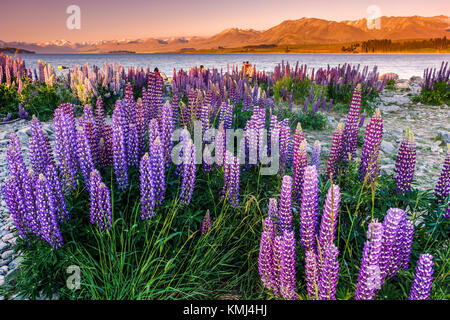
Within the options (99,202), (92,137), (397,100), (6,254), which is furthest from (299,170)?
(397,100)

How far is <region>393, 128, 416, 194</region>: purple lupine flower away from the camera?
10.5 ft

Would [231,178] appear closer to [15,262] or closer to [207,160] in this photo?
[207,160]

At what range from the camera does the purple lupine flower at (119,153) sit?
3.25 m

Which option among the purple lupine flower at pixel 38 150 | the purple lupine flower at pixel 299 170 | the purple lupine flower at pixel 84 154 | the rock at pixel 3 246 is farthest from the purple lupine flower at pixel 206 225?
the rock at pixel 3 246

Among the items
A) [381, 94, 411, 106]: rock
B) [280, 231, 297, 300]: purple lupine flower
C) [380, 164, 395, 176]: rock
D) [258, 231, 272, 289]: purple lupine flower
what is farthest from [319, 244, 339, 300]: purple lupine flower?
[381, 94, 411, 106]: rock

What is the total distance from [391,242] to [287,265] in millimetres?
758

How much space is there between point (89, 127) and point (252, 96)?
14.1 ft

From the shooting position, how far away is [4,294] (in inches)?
117

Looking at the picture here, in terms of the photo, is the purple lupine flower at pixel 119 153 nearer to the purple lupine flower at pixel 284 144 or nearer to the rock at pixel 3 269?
the rock at pixel 3 269

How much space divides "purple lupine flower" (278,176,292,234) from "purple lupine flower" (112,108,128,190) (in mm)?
1643

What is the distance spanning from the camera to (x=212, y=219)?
3598mm

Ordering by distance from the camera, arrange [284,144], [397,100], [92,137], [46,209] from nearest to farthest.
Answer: [46,209]
[92,137]
[284,144]
[397,100]

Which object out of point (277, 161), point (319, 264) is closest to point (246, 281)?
point (319, 264)

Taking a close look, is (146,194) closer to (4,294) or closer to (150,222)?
(150,222)
